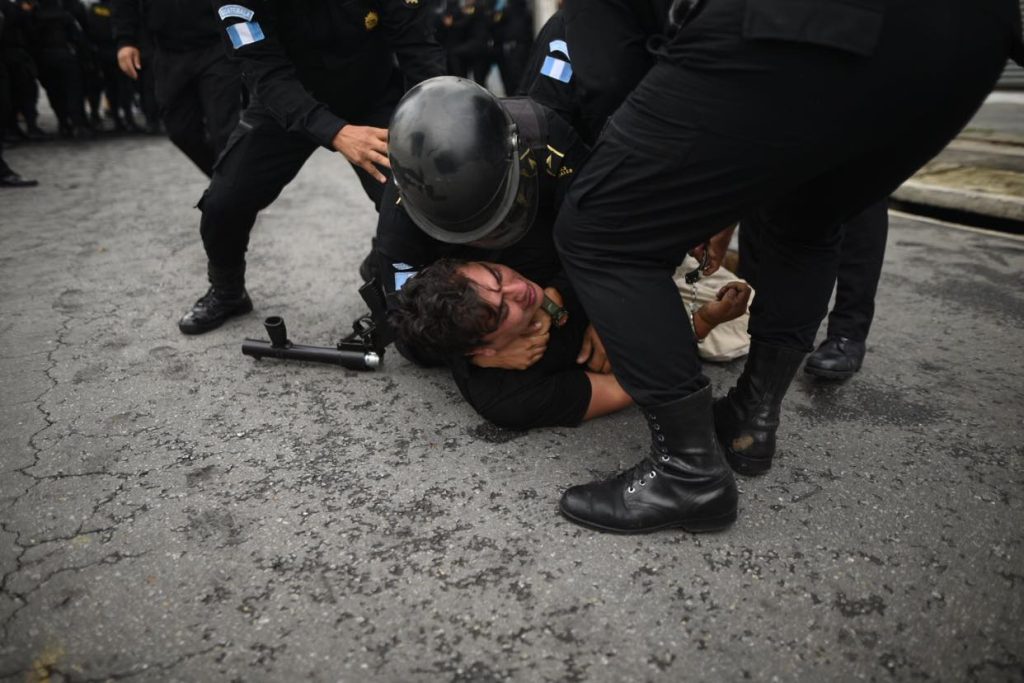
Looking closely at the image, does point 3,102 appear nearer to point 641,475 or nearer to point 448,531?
point 448,531

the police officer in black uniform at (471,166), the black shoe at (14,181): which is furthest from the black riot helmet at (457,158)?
the black shoe at (14,181)

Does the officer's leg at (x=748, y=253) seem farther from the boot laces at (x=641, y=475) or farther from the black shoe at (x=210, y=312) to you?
the black shoe at (x=210, y=312)

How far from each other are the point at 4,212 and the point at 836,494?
5.22 meters

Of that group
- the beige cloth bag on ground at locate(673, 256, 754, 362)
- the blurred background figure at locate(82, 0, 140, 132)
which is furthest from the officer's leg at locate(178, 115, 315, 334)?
the blurred background figure at locate(82, 0, 140, 132)

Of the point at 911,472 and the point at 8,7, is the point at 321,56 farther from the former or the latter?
the point at 8,7

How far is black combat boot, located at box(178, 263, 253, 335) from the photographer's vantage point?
267 cm

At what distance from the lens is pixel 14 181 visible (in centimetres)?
505

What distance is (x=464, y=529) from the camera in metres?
1.58

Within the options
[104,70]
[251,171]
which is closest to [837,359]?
[251,171]

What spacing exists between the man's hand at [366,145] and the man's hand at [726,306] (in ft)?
3.63

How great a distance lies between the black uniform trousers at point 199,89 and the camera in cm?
309

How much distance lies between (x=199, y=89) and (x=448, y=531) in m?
2.73

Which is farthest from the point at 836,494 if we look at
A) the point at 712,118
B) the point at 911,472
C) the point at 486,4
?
the point at 486,4

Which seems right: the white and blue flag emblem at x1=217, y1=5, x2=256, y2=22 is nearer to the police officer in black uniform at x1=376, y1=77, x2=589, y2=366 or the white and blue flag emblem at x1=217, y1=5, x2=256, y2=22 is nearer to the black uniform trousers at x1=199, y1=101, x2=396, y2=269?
the black uniform trousers at x1=199, y1=101, x2=396, y2=269
